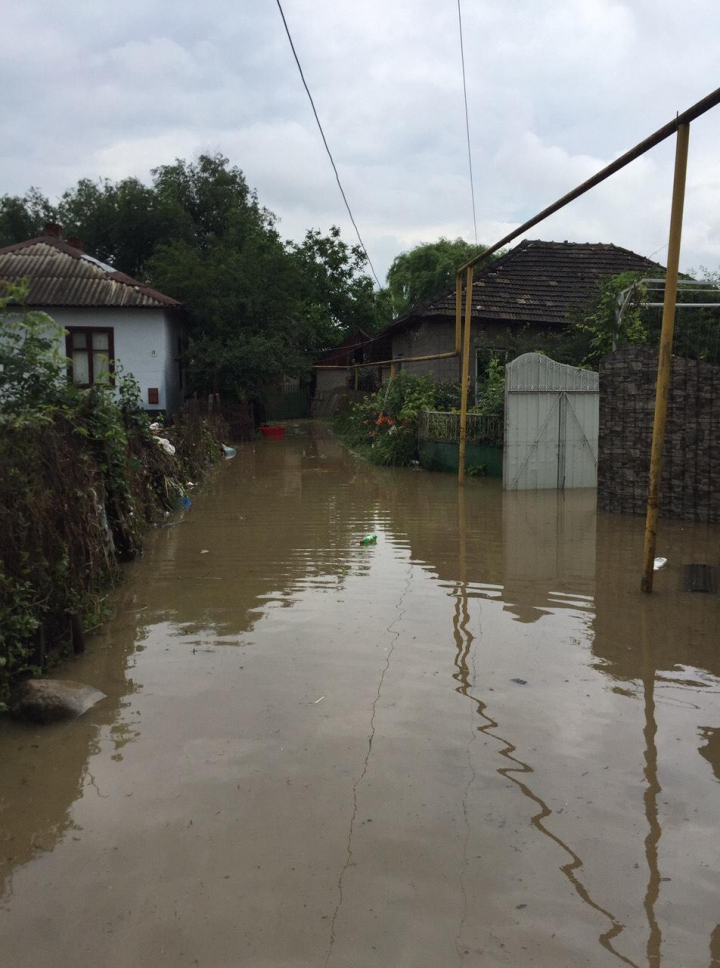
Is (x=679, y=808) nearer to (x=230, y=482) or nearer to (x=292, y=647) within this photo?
(x=292, y=647)

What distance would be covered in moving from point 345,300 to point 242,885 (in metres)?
48.0

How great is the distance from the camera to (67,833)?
12.4 ft

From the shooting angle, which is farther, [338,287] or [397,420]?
[338,287]

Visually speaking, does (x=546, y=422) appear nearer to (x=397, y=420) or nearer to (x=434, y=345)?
(x=397, y=420)

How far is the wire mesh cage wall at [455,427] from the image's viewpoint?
16.8m

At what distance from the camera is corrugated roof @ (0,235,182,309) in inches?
987

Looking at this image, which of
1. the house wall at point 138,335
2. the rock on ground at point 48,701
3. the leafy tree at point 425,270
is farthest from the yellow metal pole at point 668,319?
the leafy tree at point 425,270

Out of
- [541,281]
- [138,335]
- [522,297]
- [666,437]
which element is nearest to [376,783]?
[666,437]

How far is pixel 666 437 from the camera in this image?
11508 millimetres

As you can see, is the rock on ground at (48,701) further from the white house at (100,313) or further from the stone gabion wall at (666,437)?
the white house at (100,313)

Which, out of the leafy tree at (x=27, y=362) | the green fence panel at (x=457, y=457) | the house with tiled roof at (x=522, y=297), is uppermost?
the house with tiled roof at (x=522, y=297)

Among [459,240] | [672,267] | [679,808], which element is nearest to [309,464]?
[672,267]

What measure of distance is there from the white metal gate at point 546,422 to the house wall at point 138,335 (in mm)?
13745

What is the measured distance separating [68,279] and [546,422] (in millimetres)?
16991
